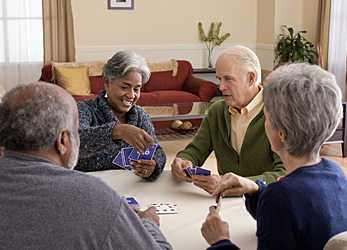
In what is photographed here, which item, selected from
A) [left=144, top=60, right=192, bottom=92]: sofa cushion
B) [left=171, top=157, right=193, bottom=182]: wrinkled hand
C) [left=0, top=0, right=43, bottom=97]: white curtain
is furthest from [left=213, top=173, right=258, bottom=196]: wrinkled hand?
[left=0, top=0, right=43, bottom=97]: white curtain

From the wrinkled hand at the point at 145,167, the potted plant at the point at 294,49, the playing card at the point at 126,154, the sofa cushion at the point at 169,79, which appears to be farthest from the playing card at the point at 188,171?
the potted plant at the point at 294,49

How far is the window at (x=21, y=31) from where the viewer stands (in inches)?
258

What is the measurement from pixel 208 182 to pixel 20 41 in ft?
16.8

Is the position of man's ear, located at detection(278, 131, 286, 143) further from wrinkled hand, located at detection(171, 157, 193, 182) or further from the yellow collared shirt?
the yellow collared shirt

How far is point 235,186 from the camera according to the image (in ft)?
6.38

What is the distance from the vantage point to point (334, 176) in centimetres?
148

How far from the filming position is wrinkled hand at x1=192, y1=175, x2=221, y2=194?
2.10m

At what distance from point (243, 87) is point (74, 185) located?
139cm

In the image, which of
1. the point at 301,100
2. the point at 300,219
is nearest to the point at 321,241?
the point at 300,219

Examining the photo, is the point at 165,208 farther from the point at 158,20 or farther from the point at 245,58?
the point at 158,20

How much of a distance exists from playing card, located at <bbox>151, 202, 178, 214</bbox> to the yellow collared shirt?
63 cm

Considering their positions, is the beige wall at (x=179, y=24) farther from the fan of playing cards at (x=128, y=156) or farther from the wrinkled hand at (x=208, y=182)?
the wrinkled hand at (x=208, y=182)

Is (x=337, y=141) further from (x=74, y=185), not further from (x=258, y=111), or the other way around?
(x=74, y=185)

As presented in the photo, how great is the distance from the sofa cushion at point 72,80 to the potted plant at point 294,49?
2545 millimetres
